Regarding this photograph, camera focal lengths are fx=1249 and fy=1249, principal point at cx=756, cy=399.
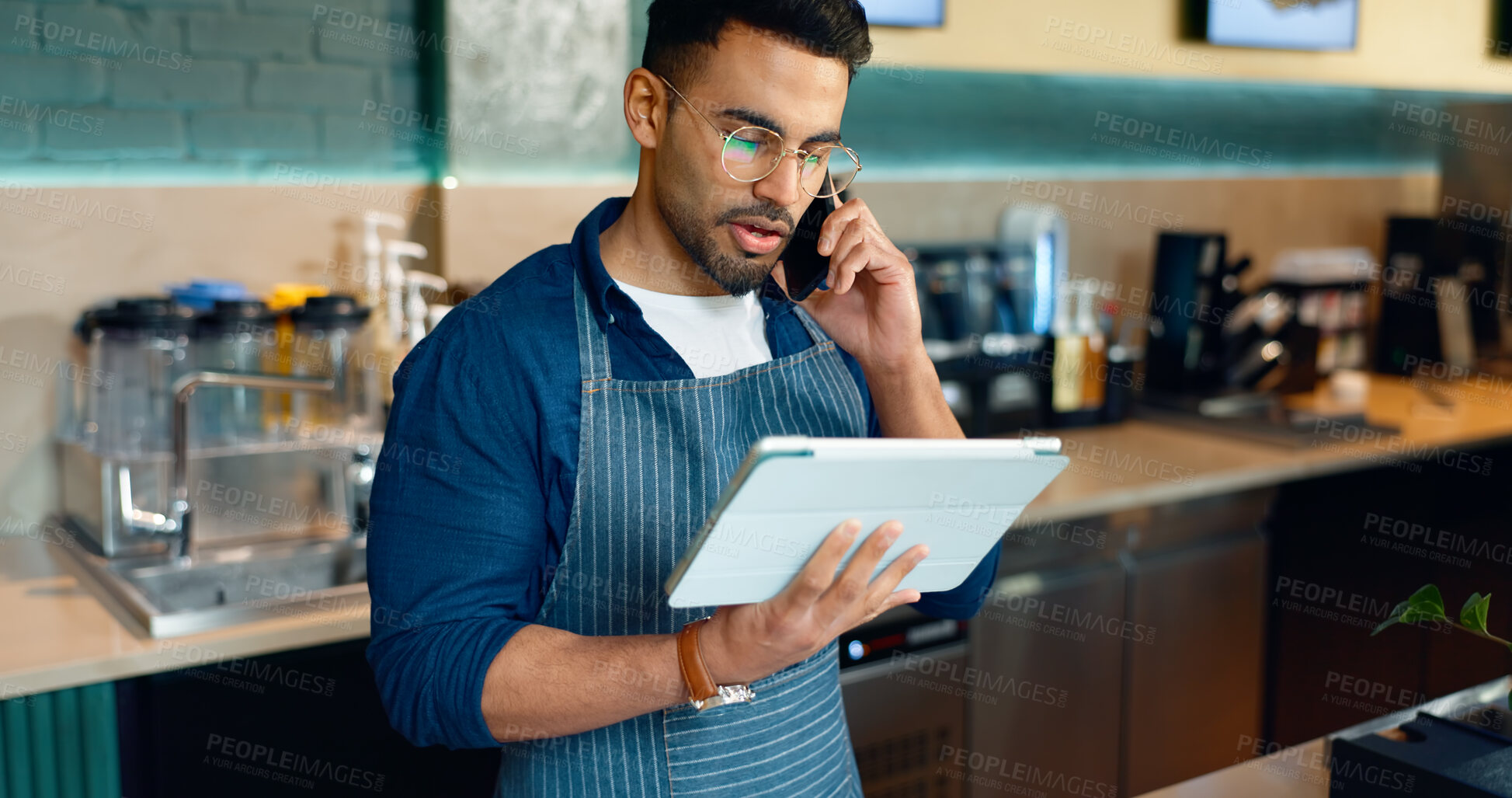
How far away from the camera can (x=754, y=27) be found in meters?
1.14

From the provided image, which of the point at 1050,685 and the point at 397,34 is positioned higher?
the point at 397,34

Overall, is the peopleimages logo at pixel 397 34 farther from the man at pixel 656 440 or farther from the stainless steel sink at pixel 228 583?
the man at pixel 656 440

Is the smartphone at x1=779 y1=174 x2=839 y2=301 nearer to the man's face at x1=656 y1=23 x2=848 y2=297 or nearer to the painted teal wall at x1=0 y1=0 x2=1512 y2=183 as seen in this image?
the man's face at x1=656 y1=23 x2=848 y2=297

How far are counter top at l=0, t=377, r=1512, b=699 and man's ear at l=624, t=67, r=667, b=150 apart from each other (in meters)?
0.87

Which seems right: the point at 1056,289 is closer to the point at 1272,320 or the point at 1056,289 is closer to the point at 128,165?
the point at 1272,320

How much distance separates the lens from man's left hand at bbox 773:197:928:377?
129cm

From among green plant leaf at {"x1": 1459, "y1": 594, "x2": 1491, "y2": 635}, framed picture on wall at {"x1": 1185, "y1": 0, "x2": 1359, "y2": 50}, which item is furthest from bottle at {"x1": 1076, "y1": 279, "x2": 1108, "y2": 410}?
green plant leaf at {"x1": 1459, "y1": 594, "x2": 1491, "y2": 635}

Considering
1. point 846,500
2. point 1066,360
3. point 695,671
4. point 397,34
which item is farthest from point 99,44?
point 1066,360

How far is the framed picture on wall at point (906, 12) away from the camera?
245 centimetres

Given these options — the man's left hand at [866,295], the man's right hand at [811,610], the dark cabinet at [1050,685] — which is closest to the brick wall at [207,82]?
the man's left hand at [866,295]

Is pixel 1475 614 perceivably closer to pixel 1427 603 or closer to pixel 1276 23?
pixel 1427 603

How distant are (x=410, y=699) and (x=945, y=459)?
52 centimetres

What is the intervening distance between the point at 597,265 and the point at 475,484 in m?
0.26

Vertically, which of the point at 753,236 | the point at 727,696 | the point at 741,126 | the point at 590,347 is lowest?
the point at 727,696
